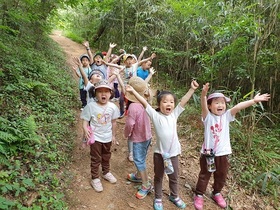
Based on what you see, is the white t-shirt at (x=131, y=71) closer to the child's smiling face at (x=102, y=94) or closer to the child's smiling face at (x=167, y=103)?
the child's smiling face at (x=102, y=94)

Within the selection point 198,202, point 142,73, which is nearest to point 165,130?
point 198,202

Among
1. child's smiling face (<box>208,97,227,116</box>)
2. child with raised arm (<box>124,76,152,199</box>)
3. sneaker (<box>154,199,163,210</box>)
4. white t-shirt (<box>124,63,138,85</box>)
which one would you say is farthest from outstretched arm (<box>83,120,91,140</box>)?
white t-shirt (<box>124,63,138,85</box>)

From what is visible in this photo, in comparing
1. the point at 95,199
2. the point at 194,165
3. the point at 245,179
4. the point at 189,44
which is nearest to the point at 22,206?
the point at 95,199

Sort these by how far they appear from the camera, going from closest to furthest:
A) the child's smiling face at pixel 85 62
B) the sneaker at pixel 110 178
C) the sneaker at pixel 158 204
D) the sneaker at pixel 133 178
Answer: the sneaker at pixel 158 204
the sneaker at pixel 110 178
the sneaker at pixel 133 178
the child's smiling face at pixel 85 62

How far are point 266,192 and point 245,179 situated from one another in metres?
0.41

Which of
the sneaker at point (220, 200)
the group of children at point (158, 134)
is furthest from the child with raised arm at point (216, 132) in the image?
the sneaker at point (220, 200)

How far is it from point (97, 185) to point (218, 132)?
1949mm

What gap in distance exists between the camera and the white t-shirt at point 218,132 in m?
3.30

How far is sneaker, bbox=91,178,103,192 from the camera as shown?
340 cm

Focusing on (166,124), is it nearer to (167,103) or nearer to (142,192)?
(167,103)

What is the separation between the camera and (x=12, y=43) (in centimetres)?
693

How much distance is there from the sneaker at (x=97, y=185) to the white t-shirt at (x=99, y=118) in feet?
2.05

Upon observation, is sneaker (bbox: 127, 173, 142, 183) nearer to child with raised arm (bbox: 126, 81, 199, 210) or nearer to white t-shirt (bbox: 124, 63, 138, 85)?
child with raised arm (bbox: 126, 81, 199, 210)

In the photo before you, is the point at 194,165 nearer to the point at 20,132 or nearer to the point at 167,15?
the point at 20,132
